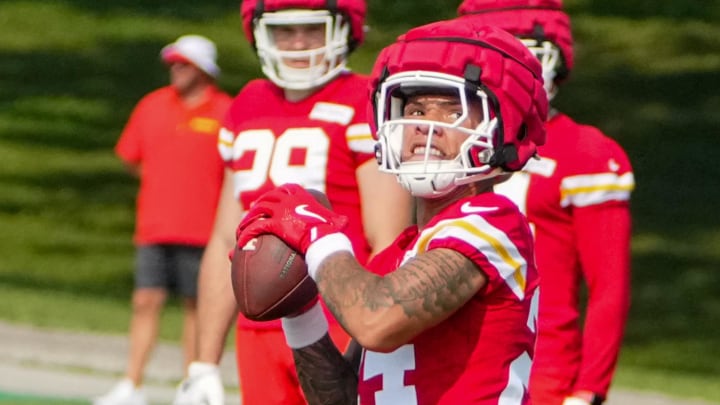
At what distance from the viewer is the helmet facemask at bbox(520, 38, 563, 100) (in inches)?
196

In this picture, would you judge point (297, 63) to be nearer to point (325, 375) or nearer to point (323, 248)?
point (325, 375)

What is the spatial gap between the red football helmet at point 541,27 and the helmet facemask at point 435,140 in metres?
1.59

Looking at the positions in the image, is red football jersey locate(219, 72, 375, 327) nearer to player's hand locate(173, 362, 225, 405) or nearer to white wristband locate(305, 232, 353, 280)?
player's hand locate(173, 362, 225, 405)

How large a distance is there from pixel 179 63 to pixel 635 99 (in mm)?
7091

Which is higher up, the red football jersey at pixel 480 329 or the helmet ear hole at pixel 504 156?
the helmet ear hole at pixel 504 156

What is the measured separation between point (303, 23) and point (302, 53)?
0.33 feet

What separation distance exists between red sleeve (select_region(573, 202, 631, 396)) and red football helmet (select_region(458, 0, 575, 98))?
425 mm

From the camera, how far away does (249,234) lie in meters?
3.40

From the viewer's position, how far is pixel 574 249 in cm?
498

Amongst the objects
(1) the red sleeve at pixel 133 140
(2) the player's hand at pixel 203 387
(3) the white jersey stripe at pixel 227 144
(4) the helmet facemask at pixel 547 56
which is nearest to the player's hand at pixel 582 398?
(4) the helmet facemask at pixel 547 56

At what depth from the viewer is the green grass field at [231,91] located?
540 inches

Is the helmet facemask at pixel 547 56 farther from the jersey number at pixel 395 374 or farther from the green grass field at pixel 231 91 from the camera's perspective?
the green grass field at pixel 231 91

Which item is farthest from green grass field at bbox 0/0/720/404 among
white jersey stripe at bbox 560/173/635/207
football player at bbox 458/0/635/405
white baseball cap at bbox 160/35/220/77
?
white jersey stripe at bbox 560/173/635/207

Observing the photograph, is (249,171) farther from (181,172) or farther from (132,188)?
(132,188)
